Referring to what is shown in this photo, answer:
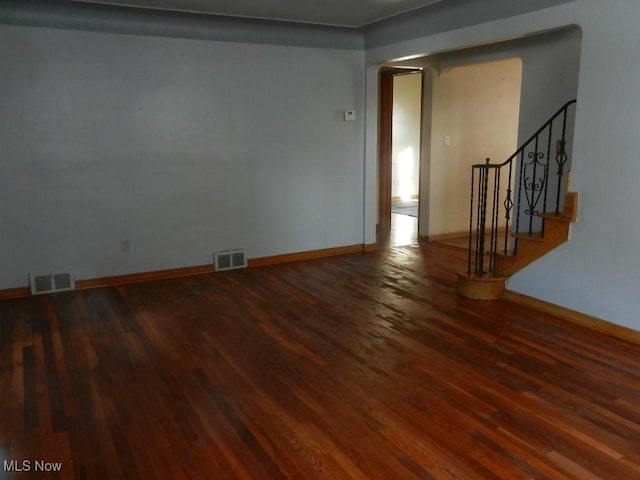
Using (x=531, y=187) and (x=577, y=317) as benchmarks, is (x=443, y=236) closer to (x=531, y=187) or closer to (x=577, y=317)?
(x=531, y=187)

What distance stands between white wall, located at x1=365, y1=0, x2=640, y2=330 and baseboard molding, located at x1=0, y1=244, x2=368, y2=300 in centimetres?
273

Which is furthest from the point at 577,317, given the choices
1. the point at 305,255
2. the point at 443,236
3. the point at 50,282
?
the point at 50,282

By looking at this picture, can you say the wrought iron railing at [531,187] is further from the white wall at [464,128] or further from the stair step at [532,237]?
the white wall at [464,128]

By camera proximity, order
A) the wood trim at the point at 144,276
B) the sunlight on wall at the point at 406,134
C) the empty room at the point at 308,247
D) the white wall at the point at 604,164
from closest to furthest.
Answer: the empty room at the point at 308,247 < the white wall at the point at 604,164 < the wood trim at the point at 144,276 < the sunlight on wall at the point at 406,134

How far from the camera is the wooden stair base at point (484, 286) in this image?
4.42 meters

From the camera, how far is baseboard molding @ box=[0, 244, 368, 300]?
4.65 meters

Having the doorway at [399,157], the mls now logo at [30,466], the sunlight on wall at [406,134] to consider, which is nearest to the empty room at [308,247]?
the mls now logo at [30,466]

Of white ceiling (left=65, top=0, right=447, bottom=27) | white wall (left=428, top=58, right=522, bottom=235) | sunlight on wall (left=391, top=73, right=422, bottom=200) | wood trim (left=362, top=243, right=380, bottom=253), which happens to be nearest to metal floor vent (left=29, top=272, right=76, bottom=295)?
white ceiling (left=65, top=0, right=447, bottom=27)

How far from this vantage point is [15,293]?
15.1 ft

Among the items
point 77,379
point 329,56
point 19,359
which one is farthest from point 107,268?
point 329,56

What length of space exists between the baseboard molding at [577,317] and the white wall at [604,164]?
2.0 inches

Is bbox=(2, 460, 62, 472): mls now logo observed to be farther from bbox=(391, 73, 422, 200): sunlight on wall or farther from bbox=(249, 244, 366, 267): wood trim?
bbox=(391, 73, 422, 200): sunlight on wall

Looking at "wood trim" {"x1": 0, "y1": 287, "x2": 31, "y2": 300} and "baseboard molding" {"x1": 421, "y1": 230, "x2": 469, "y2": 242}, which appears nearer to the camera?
"wood trim" {"x1": 0, "y1": 287, "x2": 31, "y2": 300}

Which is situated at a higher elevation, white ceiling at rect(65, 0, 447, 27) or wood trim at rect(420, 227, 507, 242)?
white ceiling at rect(65, 0, 447, 27)
